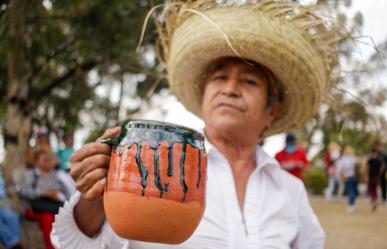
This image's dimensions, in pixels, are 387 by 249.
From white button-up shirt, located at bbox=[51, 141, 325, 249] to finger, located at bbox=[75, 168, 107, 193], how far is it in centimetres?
16

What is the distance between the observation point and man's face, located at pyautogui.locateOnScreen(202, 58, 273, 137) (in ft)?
6.25

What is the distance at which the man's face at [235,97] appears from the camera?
1.91 meters

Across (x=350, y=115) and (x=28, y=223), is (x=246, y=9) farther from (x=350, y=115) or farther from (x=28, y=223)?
(x=28, y=223)

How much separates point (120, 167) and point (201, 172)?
19cm

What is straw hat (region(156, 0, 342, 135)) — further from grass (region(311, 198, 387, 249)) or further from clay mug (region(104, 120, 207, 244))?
grass (region(311, 198, 387, 249))

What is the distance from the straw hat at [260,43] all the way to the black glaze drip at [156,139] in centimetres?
65

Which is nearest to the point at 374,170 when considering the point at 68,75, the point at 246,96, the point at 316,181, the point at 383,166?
the point at 383,166

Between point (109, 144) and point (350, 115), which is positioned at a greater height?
point (350, 115)

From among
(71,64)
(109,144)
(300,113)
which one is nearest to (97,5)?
(71,64)

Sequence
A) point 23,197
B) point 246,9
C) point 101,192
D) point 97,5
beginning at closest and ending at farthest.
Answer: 1. point 101,192
2. point 246,9
3. point 23,197
4. point 97,5

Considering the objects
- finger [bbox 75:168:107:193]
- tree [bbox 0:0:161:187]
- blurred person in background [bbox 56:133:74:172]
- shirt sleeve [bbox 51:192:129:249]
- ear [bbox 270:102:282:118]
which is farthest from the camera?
blurred person in background [bbox 56:133:74:172]

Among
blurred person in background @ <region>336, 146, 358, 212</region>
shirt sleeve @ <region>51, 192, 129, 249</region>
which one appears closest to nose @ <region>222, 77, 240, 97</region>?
shirt sleeve @ <region>51, 192, 129, 249</region>

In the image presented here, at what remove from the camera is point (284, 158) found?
6480 millimetres

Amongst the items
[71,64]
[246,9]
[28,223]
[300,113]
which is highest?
[71,64]
